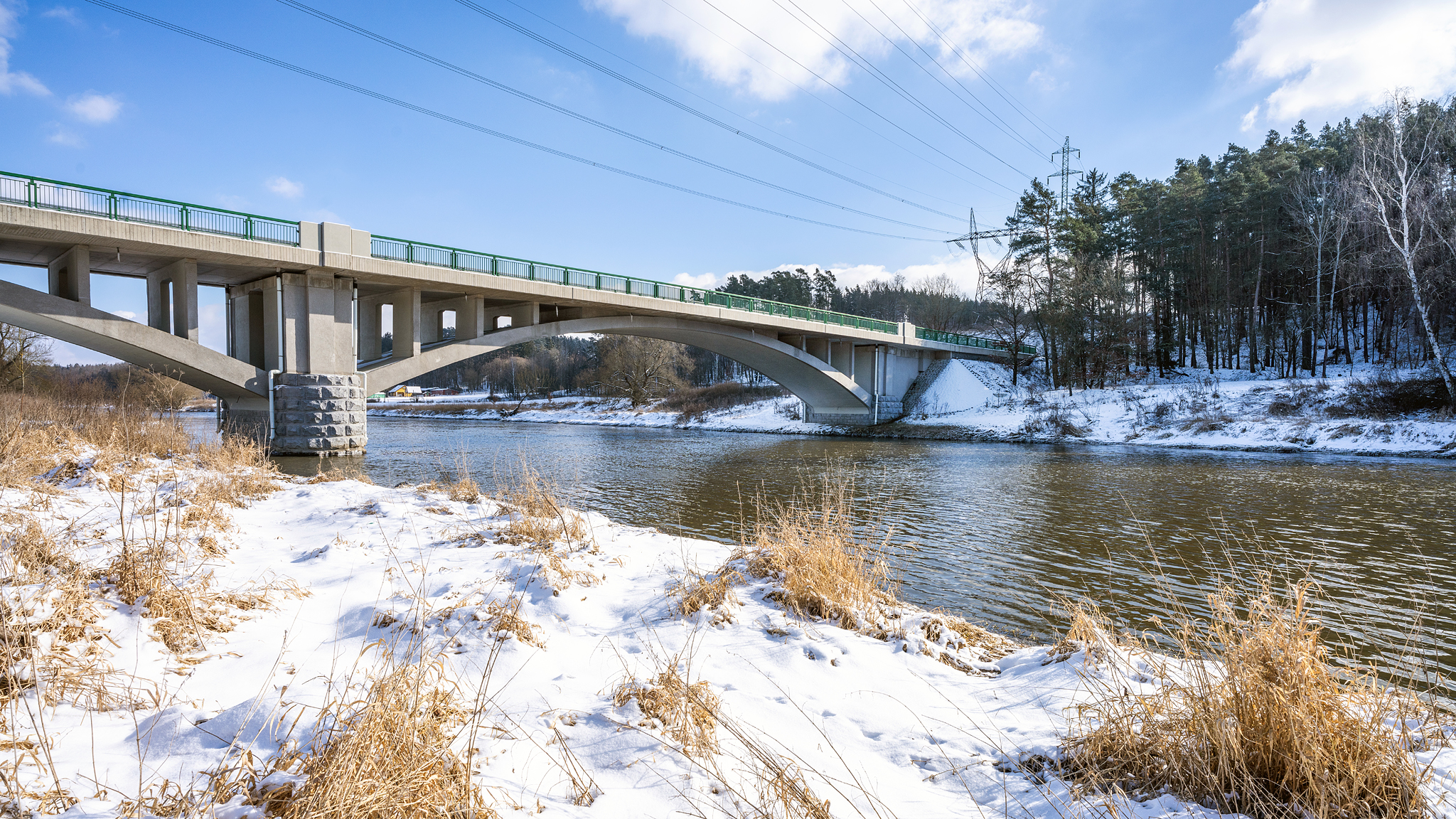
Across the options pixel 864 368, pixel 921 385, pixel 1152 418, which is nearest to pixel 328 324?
pixel 864 368

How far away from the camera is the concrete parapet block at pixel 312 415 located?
19969mm

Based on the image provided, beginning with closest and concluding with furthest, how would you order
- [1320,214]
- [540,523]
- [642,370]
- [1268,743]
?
[1268,743]
[540,523]
[1320,214]
[642,370]

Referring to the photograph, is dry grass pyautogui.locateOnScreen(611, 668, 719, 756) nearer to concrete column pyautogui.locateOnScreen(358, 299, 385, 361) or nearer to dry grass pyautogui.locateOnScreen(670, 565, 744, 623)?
dry grass pyautogui.locateOnScreen(670, 565, 744, 623)

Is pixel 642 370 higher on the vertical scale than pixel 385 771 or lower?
higher

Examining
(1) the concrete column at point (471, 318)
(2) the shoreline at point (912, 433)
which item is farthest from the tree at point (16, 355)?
(2) the shoreline at point (912, 433)

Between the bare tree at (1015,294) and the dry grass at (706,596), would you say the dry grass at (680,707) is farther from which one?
the bare tree at (1015,294)

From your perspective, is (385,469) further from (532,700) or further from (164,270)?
(532,700)

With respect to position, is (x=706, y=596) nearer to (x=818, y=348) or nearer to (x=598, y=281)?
(x=598, y=281)

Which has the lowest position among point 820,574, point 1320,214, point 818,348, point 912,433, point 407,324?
point 912,433

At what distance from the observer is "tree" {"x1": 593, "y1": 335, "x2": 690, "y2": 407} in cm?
5328

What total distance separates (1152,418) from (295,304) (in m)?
35.1

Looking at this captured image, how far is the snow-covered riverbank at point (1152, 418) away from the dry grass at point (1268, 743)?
27745mm

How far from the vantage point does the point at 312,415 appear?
2022cm

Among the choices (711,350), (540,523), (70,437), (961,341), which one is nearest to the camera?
(540,523)
